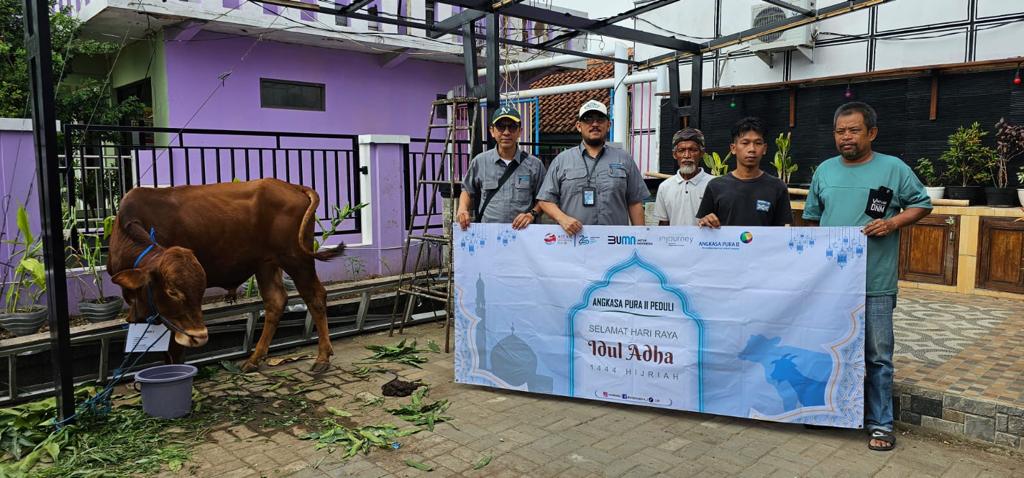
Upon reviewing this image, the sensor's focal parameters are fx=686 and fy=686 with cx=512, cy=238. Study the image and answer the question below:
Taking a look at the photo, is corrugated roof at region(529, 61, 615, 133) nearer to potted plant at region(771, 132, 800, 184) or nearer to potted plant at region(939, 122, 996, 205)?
potted plant at region(771, 132, 800, 184)

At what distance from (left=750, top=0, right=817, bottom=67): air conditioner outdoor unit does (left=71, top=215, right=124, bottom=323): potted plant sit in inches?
305

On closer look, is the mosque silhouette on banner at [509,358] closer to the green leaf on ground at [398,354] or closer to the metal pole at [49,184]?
the green leaf on ground at [398,354]

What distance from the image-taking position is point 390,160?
7719 millimetres

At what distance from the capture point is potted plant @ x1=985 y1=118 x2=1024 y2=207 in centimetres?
743

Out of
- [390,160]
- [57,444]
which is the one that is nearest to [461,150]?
[390,160]

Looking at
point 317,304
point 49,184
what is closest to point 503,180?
point 317,304

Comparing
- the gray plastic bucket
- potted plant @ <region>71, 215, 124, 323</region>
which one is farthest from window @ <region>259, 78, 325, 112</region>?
the gray plastic bucket

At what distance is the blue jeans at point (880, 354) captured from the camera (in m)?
3.70

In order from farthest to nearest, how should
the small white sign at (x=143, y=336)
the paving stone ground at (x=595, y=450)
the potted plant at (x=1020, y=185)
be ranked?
the potted plant at (x=1020, y=185) < the small white sign at (x=143, y=336) < the paving stone ground at (x=595, y=450)

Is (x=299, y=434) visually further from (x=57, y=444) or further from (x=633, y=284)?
(x=633, y=284)

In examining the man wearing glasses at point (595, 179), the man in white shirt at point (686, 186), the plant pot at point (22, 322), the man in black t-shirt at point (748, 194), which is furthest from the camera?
the plant pot at point (22, 322)

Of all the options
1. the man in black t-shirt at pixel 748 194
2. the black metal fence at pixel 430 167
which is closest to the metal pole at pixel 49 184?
the black metal fence at pixel 430 167

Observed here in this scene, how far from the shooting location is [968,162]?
7910 millimetres

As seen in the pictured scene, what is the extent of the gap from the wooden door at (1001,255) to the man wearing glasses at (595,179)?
5020 millimetres
